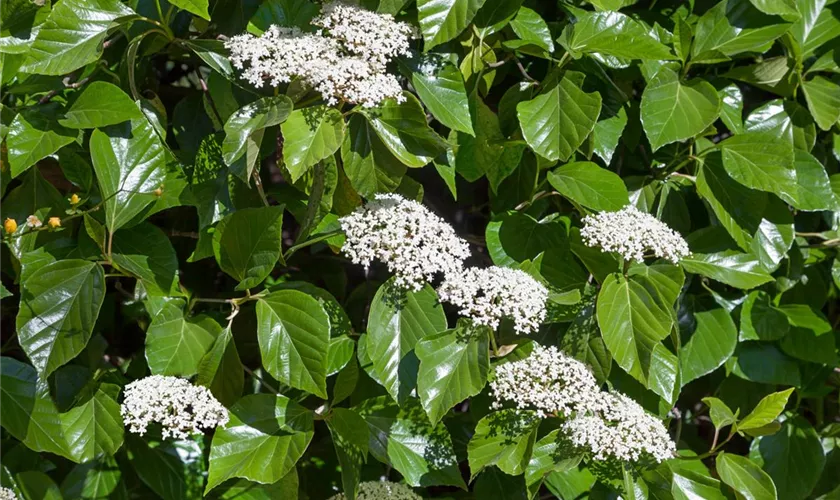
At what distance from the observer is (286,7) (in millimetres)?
1404

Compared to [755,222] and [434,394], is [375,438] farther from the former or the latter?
[755,222]

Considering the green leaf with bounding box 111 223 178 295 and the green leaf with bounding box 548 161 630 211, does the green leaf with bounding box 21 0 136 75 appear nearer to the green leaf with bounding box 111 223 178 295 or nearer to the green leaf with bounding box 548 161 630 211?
the green leaf with bounding box 111 223 178 295

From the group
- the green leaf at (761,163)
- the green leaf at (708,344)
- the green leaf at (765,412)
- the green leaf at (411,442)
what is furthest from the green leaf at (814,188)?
the green leaf at (411,442)

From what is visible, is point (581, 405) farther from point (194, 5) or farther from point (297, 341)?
point (194, 5)

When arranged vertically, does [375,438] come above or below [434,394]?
below

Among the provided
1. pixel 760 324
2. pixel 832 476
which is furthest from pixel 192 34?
pixel 832 476

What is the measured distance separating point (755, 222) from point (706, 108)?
24cm

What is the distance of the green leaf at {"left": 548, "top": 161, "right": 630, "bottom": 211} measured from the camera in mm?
1521

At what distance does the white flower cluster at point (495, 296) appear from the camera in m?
1.30

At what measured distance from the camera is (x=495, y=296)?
51.6 inches

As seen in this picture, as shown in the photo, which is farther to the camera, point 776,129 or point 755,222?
point 776,129

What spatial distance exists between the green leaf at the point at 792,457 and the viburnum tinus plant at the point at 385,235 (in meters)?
0.23

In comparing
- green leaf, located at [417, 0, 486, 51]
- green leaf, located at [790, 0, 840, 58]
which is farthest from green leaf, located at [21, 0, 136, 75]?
green leaf, located at [790, 0, 840, 58]

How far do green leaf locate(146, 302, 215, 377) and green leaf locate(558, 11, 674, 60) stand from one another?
758 mm
